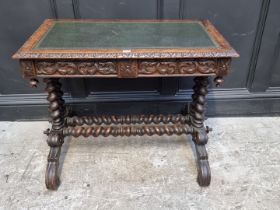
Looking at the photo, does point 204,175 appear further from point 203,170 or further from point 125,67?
point 125,67

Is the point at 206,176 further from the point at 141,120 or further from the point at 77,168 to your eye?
the point at 77,168

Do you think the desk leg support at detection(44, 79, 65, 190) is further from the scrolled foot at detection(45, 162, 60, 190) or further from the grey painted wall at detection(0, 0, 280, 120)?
the grey painted wall at detection(0, 0, 280, 120)

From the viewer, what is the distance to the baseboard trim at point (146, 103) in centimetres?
209

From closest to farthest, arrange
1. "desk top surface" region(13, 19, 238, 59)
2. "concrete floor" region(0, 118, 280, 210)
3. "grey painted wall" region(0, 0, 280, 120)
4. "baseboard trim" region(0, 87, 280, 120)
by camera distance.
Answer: "desk top surface" region(13, 19, 238, 59) → "concrete floor" region(0, 118, 280, 210) → "grey painted wall" region(0, 0, 280, 120) → "baseboard trim" region(0, 87, 280, 120)

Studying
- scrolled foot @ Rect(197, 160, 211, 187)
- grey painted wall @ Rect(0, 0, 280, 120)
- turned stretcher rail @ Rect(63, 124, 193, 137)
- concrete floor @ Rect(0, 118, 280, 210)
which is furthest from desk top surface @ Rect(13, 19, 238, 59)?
concrete floor @ Rect(0, 118, 280, 210)

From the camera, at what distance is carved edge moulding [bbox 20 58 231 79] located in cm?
128

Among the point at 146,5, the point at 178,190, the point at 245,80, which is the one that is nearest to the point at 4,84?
the point at 146,5

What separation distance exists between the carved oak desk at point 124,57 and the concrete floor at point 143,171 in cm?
13

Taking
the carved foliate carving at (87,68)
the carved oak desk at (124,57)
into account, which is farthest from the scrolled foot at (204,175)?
the carved foliate carving at (87,68)

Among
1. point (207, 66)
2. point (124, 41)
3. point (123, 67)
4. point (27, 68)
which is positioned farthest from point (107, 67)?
point (207, 66)

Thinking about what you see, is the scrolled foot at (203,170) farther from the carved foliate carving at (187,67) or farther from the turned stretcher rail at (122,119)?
the carved foliate carving at (187,67)

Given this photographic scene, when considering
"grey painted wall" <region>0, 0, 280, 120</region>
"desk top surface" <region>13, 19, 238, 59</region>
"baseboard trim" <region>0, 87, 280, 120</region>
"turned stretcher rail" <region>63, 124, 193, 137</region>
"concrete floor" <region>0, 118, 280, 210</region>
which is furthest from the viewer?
"baseboard trim" <region>0, 87, 280, 120</region>

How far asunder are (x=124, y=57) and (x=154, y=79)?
842 mm

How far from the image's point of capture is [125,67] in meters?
1.29
